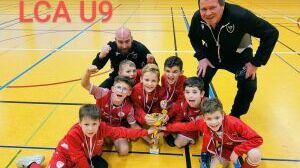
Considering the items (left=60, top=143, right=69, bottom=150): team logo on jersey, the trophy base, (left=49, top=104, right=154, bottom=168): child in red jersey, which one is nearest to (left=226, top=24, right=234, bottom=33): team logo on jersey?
the trophy base

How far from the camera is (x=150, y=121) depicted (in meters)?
2.70

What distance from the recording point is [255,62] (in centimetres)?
273

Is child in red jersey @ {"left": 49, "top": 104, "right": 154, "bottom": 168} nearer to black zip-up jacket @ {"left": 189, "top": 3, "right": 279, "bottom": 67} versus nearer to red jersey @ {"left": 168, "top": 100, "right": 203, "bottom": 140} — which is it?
red jersey @ {"left": 168, "top": 100, "right": 203, "bottom": 140}

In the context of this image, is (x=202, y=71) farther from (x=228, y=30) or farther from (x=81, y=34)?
(x=81, y=34)

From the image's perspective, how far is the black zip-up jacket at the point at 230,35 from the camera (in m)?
2.64

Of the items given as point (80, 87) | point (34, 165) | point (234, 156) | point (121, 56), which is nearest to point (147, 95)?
point (121, 56)

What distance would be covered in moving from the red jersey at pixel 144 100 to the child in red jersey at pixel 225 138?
61 cm

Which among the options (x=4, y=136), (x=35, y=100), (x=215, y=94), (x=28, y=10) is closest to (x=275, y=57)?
(x=215, y=94)

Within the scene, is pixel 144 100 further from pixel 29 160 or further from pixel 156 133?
pixel 29 160

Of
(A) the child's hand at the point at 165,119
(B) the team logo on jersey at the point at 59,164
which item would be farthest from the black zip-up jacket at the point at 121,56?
(B) the team logo on jersey at the point at 59,164

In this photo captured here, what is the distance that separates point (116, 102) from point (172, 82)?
60 cm

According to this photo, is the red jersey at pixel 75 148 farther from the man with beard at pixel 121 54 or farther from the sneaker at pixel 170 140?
the man with beard at pixel 121 54

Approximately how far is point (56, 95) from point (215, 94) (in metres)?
1.87

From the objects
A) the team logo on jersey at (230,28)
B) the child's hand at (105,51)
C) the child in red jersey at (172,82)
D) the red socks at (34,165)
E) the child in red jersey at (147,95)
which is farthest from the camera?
the child's hand at (105,51)
